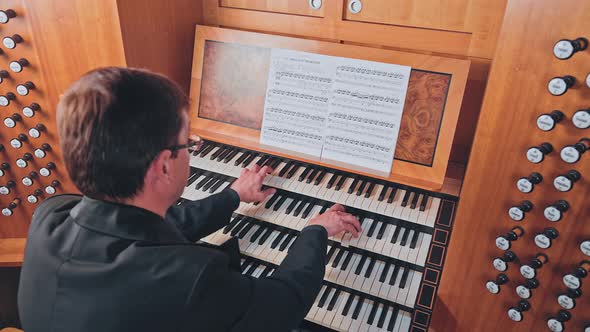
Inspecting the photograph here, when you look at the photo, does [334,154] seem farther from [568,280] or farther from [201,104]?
[568,280]

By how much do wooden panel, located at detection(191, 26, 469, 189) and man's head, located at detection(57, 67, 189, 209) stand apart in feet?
3.29

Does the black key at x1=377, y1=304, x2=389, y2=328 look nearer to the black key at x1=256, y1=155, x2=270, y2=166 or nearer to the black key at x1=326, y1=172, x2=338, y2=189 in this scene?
the black key at x1=326, y1=172, x2=338, y2=189

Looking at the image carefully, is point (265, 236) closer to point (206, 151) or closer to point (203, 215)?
point (203, 215)

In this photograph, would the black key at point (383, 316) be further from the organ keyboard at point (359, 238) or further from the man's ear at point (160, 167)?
the man's ear at point (160, 167)

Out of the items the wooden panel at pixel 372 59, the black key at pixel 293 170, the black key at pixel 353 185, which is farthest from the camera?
the black key at pixel 293 170

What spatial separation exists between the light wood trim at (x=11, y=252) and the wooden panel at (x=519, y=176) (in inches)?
95.5

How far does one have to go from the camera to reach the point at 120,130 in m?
1.08

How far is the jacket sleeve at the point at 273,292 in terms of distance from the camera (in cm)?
114

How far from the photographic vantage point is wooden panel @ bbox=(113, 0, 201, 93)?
6.67 ft

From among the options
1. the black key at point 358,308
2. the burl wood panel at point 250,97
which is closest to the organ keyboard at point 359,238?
the black key at point 358,308

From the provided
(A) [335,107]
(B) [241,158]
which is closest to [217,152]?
(B) [241,158]

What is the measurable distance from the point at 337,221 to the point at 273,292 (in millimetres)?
587

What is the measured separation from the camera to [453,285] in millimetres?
1949

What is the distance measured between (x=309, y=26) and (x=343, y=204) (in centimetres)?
90
